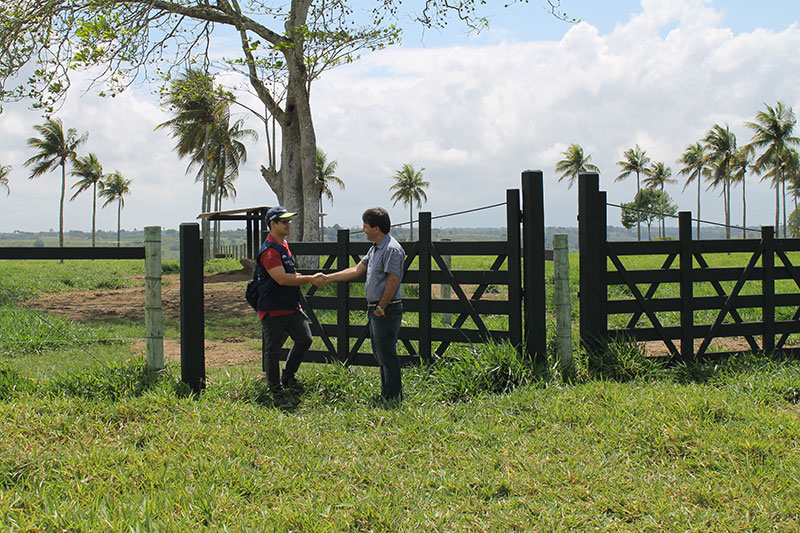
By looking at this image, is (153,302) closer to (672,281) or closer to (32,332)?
(32,332)

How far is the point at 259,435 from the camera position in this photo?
4.97m

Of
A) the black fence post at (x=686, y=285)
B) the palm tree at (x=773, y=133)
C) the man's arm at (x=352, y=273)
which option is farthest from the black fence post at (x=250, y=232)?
the palm tree at (x=773, y=133)

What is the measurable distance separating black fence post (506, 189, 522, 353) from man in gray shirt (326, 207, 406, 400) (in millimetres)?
1348

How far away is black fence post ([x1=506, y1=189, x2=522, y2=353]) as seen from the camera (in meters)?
6.59

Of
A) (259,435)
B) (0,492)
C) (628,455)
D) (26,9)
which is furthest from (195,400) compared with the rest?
(26,9)

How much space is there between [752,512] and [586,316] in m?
3.17

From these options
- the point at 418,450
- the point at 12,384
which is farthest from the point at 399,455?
the point at 12,384

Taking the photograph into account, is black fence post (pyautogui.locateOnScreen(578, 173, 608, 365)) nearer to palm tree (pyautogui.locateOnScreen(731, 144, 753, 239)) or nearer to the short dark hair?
the short dark hair

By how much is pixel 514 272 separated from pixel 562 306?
63cm

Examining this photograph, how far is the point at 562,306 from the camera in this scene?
670cm

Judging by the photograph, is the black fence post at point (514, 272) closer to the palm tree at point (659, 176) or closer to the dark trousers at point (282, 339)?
the dark trousers at point (282, 339)

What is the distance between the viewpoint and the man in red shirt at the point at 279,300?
5.98 meters

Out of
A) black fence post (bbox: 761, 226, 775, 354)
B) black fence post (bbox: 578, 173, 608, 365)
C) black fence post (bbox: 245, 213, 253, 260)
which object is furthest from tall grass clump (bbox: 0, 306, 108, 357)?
black fence post (bbox: 245, 213, 253, 260)

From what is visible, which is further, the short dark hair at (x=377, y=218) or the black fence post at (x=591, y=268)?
the black fence post at (x=591, y=268)
